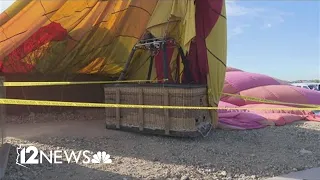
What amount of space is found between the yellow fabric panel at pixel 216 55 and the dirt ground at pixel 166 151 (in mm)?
978

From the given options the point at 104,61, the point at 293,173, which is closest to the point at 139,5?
the point at 104,61

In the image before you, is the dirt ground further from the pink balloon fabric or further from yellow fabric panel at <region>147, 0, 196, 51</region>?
yellow fabric panel at <region>147, 0, 196, 51</region>

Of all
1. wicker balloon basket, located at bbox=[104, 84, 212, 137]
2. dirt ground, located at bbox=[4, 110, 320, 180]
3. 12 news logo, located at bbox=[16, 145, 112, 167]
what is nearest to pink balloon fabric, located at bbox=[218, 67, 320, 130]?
dirt ground, located at bbox=[4, 110, 320, 180]

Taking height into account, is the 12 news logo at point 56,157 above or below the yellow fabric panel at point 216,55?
below

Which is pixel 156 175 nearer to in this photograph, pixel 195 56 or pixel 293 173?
pixel 293 173

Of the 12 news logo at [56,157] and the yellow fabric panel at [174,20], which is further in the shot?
the yellow fabric panel at [174,20]

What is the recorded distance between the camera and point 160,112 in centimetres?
815

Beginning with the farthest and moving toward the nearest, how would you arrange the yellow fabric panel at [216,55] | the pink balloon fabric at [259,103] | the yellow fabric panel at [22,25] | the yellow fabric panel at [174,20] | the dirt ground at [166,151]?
the pink balloon fabric at [259,103] → the yellow fabric panel at [216,55] → the yellow fabric panel at [174,20] → the yellow fabric panel at [22,25] → the dirt ground at [166,151]

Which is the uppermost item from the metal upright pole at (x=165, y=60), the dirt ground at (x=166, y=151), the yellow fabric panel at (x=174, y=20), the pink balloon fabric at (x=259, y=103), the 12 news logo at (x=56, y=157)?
the yellow fabric panel at (x=174, y=20)

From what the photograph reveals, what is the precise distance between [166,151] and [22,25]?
4.22m

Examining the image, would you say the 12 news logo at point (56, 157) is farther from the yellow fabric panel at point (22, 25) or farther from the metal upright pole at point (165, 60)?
the metal upright pole at point (165, 60)

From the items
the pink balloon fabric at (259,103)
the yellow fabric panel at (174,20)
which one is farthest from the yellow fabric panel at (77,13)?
the pink balloon fabric at (259,103)

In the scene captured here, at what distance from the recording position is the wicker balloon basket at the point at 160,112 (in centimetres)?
782

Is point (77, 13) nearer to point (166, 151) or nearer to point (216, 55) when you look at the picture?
point (216, 55)
